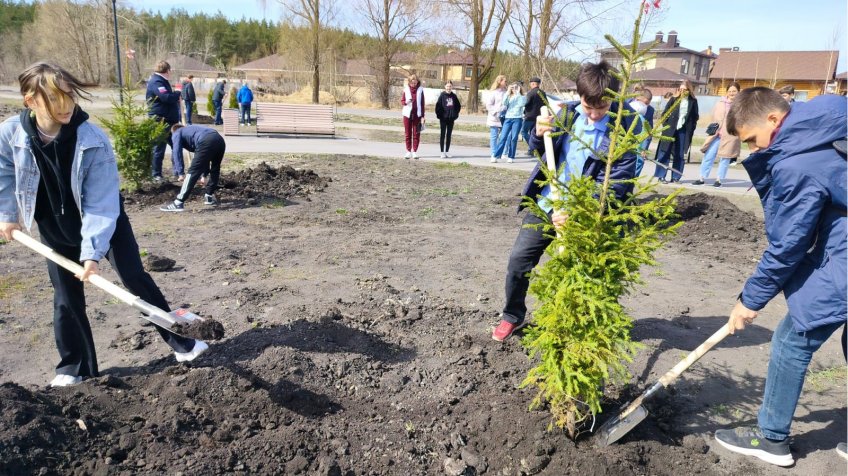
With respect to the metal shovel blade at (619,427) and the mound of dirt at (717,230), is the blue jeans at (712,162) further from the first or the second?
the metal shovel blade at (619,427)

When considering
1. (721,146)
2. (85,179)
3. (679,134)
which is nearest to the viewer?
(85,179)

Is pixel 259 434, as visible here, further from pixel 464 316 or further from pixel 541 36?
pixel 541 36

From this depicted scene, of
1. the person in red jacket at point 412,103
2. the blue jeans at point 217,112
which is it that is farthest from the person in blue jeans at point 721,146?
the blue jeans at point 217,112

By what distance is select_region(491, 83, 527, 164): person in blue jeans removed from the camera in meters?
13.6

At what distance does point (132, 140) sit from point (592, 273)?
311 inches

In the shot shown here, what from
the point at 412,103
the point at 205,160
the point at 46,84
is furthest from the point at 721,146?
the point at 46,84

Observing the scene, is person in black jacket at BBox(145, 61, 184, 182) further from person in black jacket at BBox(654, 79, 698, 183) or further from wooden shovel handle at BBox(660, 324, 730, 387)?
person in black jacket at BBox(654, 79, 698, 183)

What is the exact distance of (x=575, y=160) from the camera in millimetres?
3586

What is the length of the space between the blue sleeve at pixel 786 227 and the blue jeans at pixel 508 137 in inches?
446

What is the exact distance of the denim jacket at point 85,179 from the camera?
3.05 meters

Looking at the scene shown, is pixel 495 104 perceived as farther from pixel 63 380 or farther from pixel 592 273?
pixel 63 380

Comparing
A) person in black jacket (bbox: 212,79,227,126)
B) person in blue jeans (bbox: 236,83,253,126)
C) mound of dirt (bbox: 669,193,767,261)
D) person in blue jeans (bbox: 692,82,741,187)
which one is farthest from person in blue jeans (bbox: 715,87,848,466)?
person in blue jeans (bbox: 236,83,253,126)

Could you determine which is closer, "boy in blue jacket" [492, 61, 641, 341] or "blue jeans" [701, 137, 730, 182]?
"boy in blue jacket" [492, 61, 641, 341]

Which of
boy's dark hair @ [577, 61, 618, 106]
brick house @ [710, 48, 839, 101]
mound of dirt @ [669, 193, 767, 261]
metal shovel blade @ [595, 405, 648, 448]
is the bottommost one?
metal shovel blade @ [595, 405, 648, 448]
